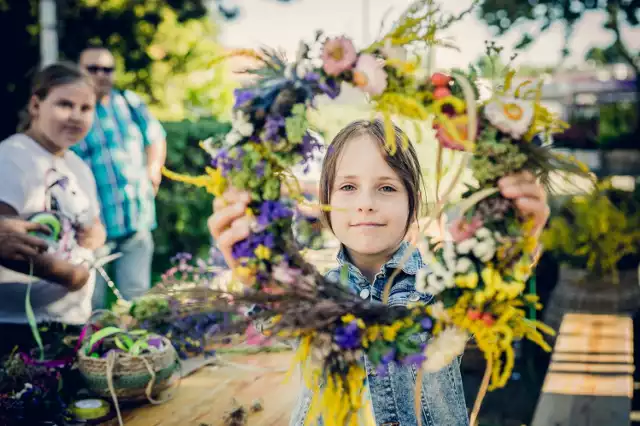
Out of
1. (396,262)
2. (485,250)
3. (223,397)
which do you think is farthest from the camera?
(223,397)

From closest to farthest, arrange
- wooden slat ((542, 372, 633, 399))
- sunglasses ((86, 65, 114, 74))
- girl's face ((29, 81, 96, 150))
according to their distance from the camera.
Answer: girl's face ((29, 81, 96, 150)) < wooden slat ((542, 372, 633, 399)) < sunglasses ((86, 65, 114, 74))

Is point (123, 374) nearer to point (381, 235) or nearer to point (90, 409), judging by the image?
point (90, 409)

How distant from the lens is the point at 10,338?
307 centimetres

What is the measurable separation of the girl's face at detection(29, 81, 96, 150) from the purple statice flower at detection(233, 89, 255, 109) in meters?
1.76

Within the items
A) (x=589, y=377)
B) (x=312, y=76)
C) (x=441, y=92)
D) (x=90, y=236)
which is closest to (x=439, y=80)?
(x=441, y=92)

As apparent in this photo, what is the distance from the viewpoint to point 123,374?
2971 mm

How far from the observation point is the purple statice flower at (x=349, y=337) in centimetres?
167

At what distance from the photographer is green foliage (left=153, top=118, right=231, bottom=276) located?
6988mm

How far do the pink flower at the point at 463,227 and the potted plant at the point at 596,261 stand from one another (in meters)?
4.07

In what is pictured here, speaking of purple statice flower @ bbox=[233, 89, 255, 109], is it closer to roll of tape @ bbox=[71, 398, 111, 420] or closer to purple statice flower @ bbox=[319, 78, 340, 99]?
purple statice flower @ bbox=[319, 78, 340, 99]

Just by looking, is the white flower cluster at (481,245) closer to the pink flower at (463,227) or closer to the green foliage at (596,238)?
the pink flower at (463,227)

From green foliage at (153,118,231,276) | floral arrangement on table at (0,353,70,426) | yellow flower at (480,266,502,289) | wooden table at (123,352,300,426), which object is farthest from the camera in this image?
green foliage at (153,118,231,276)

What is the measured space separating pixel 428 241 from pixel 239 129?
1.81ft

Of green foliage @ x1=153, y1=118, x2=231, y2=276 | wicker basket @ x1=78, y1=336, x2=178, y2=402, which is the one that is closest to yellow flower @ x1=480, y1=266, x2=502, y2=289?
wicker basket @ x1=78, y1=336, x2=178, y2=402
